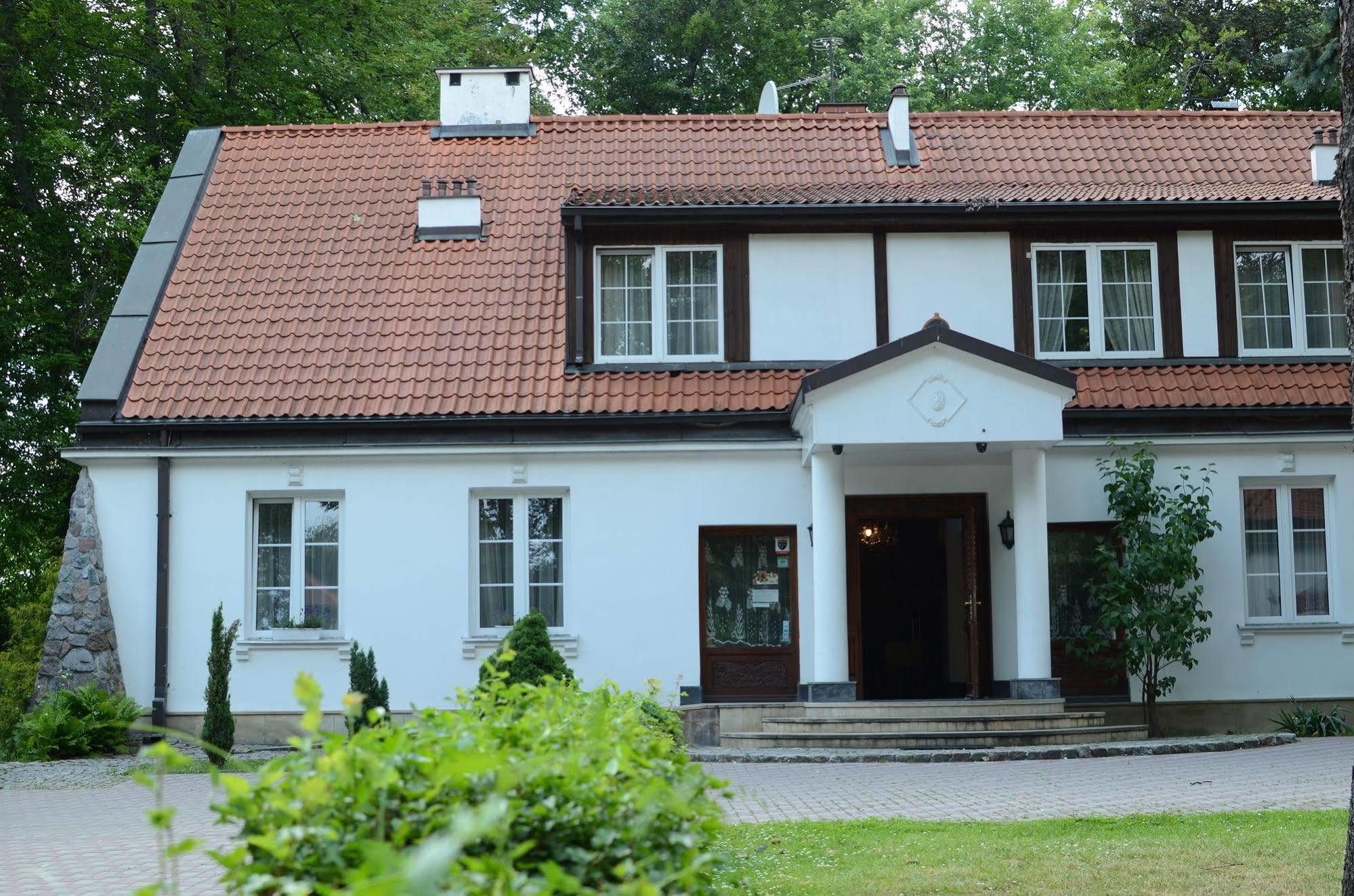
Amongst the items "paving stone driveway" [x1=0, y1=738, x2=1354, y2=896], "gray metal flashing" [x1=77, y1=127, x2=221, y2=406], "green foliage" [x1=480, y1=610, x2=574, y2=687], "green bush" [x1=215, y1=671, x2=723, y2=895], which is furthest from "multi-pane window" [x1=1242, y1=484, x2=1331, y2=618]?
"green bush" [x1=215, y1=671, x2=723, y2=895]

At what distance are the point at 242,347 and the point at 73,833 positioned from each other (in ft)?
27.3

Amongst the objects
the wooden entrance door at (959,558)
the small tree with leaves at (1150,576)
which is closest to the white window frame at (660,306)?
the wooden entrance door at (959,558)

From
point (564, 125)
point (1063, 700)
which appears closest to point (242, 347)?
point (564, 125)

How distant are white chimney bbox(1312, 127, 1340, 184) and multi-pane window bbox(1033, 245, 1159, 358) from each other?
9.08 ft

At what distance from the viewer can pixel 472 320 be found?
698 inches

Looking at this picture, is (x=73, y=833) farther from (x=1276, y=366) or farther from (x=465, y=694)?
(x=1276, y=366)

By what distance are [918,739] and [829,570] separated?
208 cm

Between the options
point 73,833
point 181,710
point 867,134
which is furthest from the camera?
point 867,134

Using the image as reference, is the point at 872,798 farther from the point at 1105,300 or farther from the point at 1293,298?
the point at 1293,298

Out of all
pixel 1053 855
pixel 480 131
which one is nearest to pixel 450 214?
pixel 480 131

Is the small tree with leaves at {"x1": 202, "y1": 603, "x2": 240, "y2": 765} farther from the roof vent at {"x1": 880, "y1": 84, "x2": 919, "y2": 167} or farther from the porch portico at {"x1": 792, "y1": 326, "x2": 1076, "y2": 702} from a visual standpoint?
the roof vent at {"x1": 880, "y1": 84, "x2": 919, "y2": 167}

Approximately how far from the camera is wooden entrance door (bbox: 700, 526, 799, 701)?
54.4ft

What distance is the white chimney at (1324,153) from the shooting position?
59.6 ft

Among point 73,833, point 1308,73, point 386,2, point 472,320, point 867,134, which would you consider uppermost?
point 386,2
